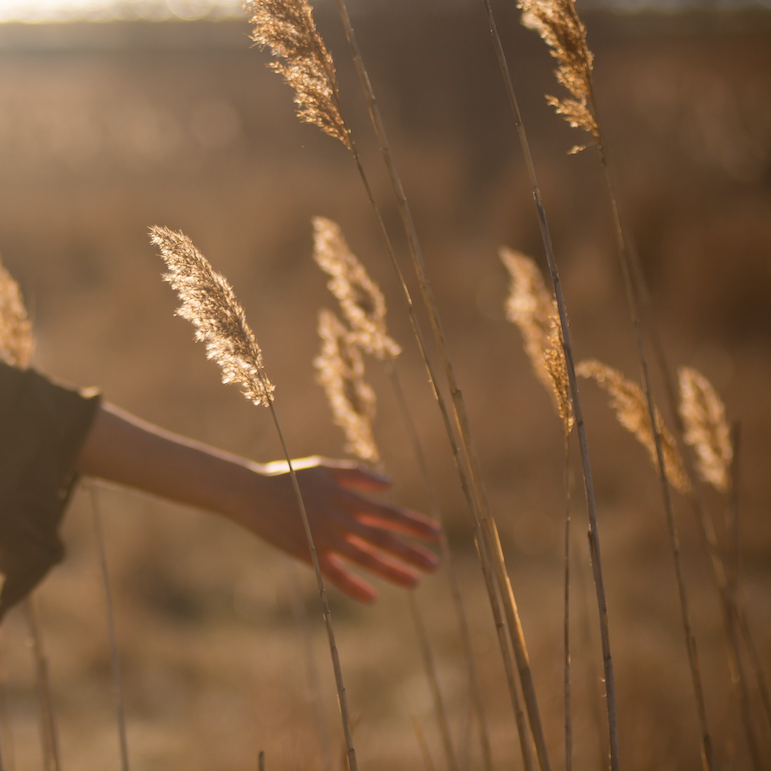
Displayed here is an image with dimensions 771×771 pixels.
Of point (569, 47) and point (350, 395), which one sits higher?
point (569, 47)

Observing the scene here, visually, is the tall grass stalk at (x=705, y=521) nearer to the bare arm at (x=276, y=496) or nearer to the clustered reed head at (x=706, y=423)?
the clustered reed head at (x=706, y=423)

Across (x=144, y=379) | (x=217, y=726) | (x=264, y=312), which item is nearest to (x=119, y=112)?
(x=264, y=312)

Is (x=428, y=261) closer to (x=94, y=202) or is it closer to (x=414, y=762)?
(x=94, y=202)

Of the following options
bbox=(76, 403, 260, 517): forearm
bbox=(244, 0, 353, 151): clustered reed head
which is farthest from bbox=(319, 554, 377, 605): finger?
bbox=(244, 0, 353, 151): clustered reed head

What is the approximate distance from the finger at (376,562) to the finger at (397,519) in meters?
0.03

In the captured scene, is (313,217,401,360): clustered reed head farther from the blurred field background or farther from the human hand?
the blurred field background

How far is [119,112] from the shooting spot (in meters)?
7.60

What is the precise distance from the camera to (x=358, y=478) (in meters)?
0.83

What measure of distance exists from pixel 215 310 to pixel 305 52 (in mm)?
253

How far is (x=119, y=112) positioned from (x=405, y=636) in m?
7.51

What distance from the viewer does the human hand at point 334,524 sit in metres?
0.78

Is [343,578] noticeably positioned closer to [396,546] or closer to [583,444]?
[396,546]

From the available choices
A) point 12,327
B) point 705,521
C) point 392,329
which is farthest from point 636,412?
point 392,329

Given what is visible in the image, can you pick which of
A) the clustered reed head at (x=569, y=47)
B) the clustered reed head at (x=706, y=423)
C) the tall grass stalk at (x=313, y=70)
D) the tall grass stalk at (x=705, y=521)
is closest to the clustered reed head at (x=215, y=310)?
the tall grass stalk at (x=313, y=70)
